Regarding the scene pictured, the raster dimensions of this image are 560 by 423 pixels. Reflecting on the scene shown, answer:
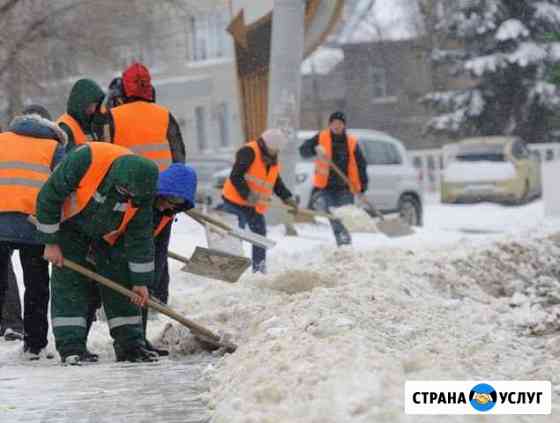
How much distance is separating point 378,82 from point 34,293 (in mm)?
39835

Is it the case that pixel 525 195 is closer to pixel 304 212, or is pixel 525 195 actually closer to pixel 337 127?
pixel 337 127

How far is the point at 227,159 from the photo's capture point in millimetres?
25938

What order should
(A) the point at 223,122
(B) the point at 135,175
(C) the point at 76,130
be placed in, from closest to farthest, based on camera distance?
(B) the point at 135,175, (C) the point at 76,130, (A) the point at 223,122

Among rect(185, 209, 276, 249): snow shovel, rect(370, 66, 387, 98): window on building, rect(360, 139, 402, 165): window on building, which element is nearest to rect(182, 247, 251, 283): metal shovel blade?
rect(185, 209, 276, 249): snow shovel

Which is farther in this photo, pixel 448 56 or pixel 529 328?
pixel 448 56

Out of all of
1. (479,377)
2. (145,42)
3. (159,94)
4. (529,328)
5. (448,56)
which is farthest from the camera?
(159,94)

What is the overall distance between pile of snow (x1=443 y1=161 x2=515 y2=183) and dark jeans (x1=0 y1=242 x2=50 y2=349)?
20342mm

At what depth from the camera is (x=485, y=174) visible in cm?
2803

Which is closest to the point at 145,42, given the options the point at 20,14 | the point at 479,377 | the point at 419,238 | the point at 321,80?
the point at 20,14

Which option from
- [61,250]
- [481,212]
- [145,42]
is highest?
[145,42]

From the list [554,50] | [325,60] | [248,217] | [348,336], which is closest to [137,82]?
[348,336]

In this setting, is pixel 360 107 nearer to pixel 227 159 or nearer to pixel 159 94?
pixel 159 94

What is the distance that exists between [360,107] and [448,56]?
9883mm

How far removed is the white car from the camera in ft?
70.3
